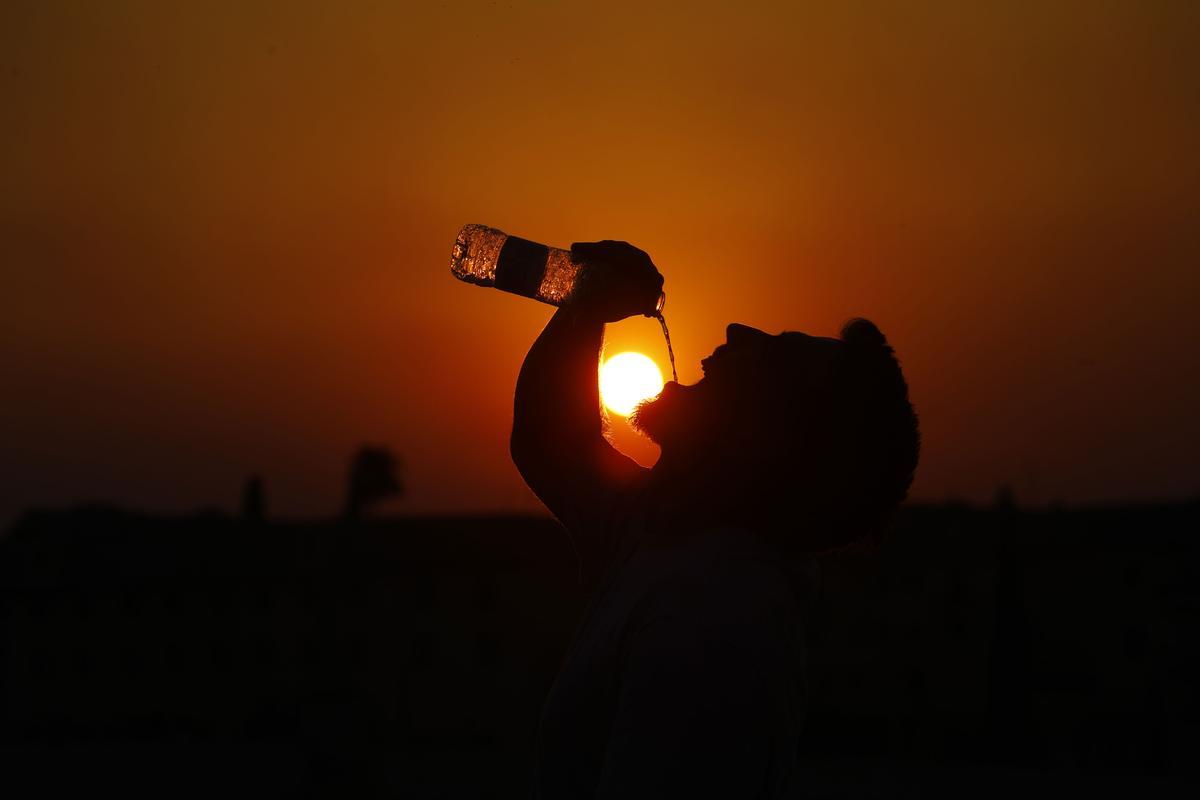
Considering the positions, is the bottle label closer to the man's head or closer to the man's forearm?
the man's forearm

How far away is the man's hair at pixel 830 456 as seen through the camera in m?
2.53

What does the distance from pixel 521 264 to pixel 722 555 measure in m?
1.67

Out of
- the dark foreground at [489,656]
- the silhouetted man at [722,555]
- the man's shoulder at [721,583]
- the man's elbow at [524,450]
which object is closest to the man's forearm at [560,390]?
the man's elbow at [524,450]

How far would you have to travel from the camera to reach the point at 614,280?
Result: 3.09m

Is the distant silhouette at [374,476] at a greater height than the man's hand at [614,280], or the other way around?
the man's hand at [614,280]

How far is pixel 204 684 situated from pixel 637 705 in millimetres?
32509

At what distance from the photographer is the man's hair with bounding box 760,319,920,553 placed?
253 cm

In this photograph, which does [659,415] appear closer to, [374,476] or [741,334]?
[741,334]

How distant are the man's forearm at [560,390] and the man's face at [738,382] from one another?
1.49 feet

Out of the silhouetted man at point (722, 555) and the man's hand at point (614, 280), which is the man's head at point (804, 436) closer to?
the silhouetted man at point (722, 555)

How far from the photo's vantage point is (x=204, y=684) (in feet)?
107

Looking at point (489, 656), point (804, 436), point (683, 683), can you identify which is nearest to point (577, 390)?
point (804, 436)

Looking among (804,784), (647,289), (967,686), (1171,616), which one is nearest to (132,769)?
(804,784)

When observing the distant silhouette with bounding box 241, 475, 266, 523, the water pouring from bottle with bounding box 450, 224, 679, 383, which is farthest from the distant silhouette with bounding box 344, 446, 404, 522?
the water pouring from bottle with bounding box 450, 224, 679, 383
